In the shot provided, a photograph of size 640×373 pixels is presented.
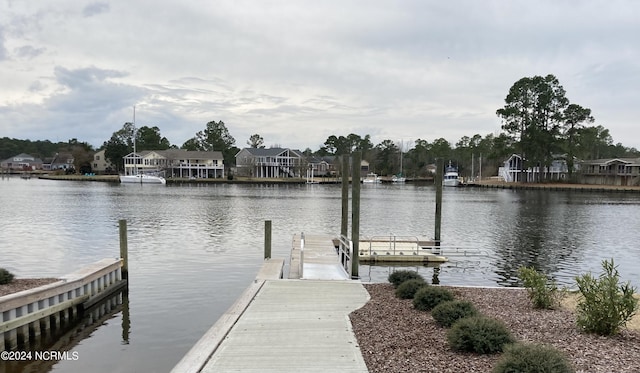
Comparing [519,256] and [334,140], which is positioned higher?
[334,140]

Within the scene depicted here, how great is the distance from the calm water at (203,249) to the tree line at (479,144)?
129 feet

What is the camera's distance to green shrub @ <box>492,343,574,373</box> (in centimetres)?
579

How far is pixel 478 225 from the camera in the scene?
37.6 metres

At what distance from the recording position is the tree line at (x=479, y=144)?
8906 cm

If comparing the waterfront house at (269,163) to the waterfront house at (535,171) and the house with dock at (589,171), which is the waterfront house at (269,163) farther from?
the house with dock at (589,171)

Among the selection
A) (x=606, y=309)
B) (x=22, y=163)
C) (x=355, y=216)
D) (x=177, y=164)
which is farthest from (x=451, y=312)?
(x=22, y=163)

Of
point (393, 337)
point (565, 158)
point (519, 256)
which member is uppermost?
point (565, 158)

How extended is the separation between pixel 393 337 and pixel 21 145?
22330 centimetres

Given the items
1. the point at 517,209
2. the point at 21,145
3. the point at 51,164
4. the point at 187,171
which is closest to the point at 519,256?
the point at 517,209

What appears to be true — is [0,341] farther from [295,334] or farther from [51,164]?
[51,164]

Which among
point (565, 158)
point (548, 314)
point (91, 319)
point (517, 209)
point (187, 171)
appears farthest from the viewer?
point (187, 171)

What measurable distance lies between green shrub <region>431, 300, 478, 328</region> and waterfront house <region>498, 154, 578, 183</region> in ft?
330

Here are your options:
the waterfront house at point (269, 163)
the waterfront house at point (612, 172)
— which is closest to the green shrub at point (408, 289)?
the waterfront house at point (612, 172)

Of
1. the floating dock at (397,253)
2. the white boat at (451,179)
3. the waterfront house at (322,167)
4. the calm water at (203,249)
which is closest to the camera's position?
the calm water at (203,249)
